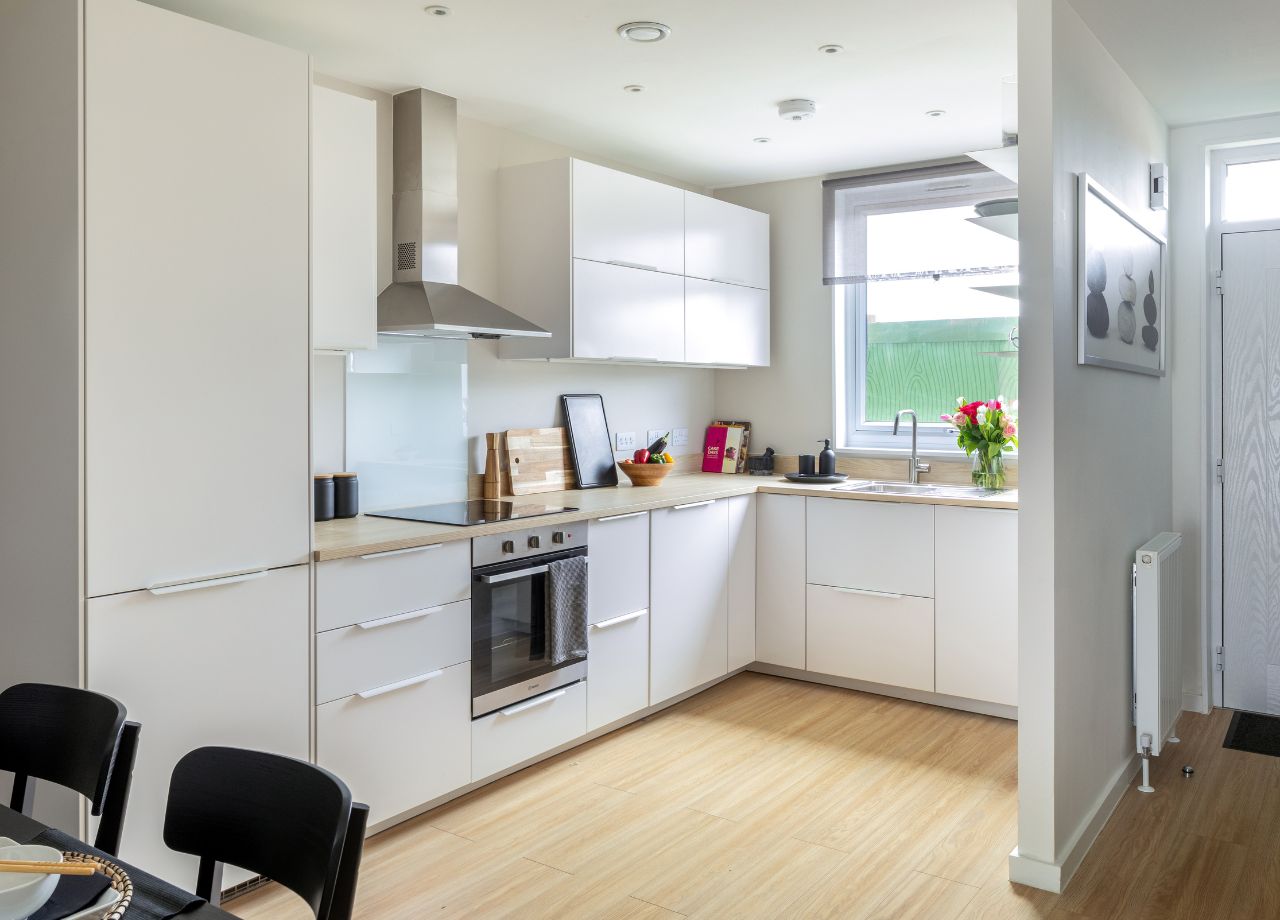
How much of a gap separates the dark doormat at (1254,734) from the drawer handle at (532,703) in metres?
2.54

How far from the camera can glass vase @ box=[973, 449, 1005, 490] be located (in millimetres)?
4336

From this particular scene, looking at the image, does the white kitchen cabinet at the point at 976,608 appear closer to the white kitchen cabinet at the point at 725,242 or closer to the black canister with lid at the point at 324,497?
the white kitchen cabinet at the point at 725,242

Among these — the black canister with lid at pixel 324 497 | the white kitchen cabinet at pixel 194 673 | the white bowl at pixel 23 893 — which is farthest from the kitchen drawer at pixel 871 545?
the white bowl at pixel 23 893

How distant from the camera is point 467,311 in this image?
3.46m

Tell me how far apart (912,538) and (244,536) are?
8.88 feet

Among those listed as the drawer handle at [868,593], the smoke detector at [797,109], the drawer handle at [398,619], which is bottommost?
the drawer handle at [868,593]

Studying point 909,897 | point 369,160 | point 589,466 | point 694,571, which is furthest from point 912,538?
point 369,160

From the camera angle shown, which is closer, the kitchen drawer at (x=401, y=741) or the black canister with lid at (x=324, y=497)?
the kitchen drawer at (x=401, y=741)

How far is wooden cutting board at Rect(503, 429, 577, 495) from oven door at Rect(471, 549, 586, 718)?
70cm

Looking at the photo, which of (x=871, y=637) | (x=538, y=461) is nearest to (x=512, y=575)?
(x=538, y=461)

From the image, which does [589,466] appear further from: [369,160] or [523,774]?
[369,160]

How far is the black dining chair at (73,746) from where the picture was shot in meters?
1.63

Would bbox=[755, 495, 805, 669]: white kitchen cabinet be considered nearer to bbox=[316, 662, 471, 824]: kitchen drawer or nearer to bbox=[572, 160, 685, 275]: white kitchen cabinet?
bbox=[572, 160, 685, 275]: white kitchen cabinet

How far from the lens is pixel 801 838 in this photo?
292 centimetres
